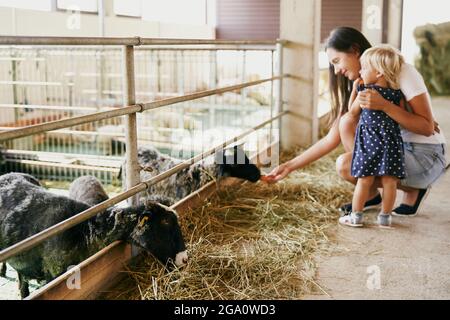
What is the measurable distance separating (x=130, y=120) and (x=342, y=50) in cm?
144

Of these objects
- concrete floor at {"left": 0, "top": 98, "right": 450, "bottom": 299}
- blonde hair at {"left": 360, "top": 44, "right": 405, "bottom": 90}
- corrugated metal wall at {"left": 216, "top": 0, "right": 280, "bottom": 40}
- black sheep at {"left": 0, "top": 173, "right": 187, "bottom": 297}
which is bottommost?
concrete floor at {"left": 0, "top": 98, "right": 450, "bottom": 299}

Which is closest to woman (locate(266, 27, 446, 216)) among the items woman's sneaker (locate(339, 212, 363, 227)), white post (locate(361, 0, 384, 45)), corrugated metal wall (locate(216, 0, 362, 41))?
woman's sneaker (locate(339, 212, 363, 227))

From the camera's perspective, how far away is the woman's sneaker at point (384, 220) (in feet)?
10.4

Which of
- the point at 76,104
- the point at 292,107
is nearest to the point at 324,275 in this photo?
the point at 292,107

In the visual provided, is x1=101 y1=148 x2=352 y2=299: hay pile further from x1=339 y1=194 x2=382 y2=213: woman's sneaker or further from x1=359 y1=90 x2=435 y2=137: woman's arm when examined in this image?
x1=359 y1=90 x2=435 y2=137: woman's arm

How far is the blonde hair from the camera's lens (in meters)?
2.96

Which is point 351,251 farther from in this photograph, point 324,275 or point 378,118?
point 378,118

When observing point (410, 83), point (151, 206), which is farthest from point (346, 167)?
point (151, 206)

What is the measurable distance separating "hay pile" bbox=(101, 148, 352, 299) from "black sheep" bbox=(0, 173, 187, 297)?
133mm

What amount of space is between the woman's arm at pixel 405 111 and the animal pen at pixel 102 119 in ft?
3.04

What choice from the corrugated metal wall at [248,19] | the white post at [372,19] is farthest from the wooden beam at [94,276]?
the corrugated metal wall at [248,19]
